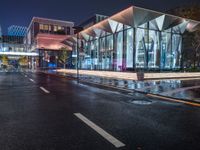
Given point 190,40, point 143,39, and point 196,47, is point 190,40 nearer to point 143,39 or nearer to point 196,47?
point 196,47

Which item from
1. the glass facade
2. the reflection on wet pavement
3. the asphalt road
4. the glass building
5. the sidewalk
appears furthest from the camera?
the glass facade

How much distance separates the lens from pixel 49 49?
86.2 meters

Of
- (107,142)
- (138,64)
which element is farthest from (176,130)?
(138,64)

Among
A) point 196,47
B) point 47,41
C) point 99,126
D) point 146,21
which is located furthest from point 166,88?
point 47,41

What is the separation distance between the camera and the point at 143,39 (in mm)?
30375

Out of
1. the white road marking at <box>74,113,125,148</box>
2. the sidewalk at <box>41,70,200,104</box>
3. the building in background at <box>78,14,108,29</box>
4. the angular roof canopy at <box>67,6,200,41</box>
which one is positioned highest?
the building in background at <box>78,14,108,29</box>

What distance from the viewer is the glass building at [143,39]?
28.2 metres

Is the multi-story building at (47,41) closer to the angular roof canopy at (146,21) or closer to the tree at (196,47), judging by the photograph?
the angular roof canopy at (146,21)

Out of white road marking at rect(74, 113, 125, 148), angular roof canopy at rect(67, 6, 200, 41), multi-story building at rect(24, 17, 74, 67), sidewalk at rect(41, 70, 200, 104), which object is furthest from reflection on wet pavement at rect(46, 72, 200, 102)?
multi-story building at rect(24, 17, 74, 67)

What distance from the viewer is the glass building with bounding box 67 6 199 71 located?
2816cm

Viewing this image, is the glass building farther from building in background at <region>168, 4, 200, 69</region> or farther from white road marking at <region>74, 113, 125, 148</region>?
white road marking at <region>74, 113, 125, 148</region>

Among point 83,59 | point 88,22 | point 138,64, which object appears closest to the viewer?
point 138,64

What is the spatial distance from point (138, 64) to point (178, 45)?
10913 millimetres

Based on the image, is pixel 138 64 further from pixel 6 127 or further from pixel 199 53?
pixel 6 127
